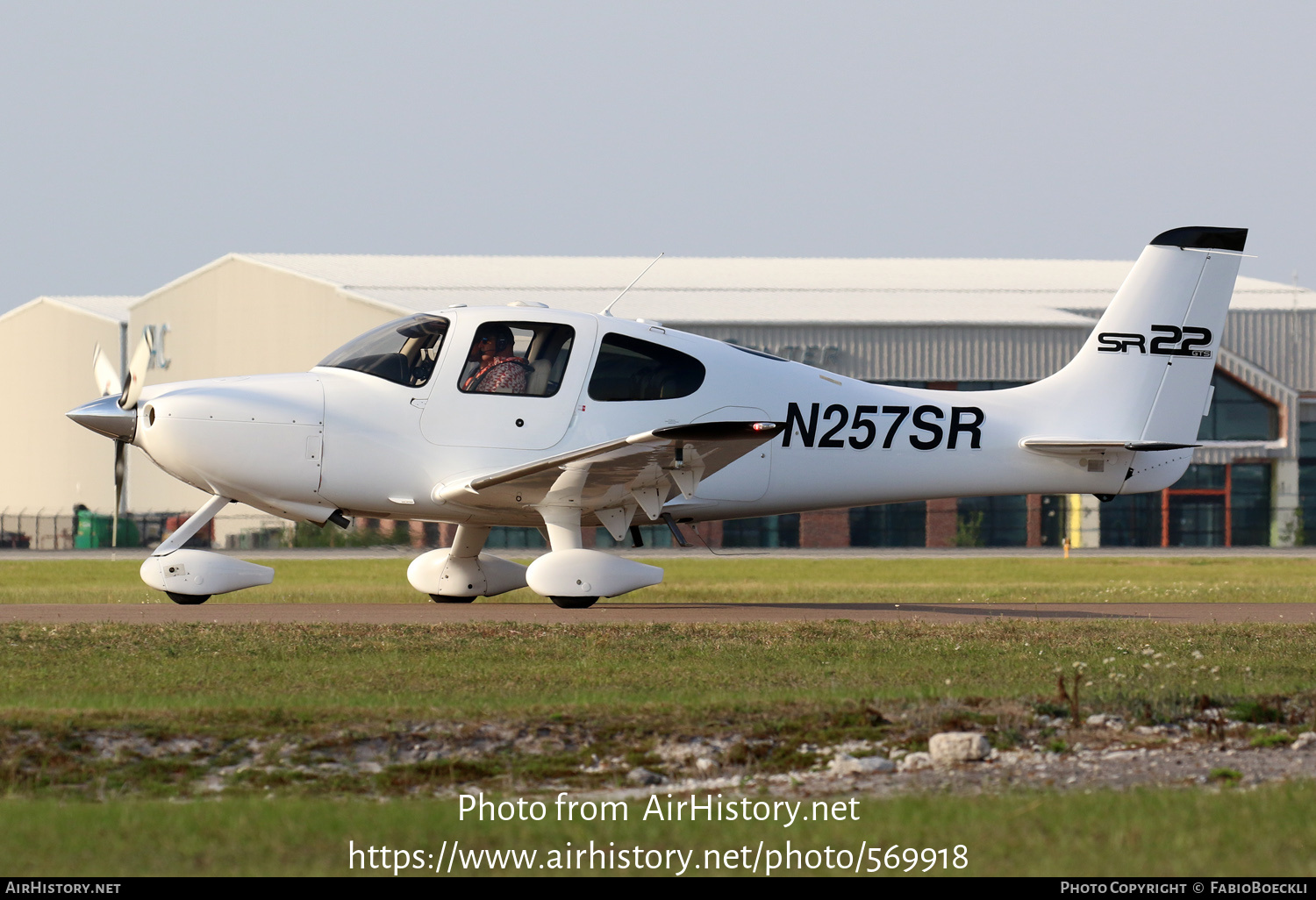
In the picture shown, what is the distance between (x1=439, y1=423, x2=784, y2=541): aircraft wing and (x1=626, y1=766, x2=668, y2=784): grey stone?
246 inches

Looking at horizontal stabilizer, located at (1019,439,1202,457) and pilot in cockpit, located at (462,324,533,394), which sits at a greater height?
pilot in cockpit, located at (462,324,533,394)

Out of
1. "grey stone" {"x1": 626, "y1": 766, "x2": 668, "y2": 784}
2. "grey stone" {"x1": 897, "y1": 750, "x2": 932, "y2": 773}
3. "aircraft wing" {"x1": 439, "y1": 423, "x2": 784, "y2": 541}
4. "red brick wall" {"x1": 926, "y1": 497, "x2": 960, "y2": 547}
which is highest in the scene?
"aircraft wing" {"x1": 439, "y1": 423, "x2": 784, "y2": 541}

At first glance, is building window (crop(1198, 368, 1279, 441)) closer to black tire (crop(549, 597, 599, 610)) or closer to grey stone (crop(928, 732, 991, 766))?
black tire (crop(549, 597, 599, 610))

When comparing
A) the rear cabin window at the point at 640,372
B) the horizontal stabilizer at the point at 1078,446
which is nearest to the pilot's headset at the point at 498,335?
the rear cabin window at the point at 640,372

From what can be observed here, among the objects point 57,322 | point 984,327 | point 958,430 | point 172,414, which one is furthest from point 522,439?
point 57,322

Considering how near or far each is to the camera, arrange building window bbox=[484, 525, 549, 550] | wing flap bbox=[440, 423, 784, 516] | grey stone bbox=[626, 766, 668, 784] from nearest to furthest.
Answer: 1. grey stone bbox=[626, 766, 668, 784]
2. wing flap bbox=[440, 423, 784, 516]
3. building window bbox=[484, 525, 549, 550]

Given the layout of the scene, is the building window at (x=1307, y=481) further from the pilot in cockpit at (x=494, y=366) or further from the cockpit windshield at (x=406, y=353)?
the cockpit windshield at (x=406, y=353)

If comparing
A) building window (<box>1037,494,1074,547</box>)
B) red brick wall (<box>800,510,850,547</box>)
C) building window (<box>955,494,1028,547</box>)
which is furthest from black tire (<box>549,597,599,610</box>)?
building window (<box>1037,494,1074,547</box>)

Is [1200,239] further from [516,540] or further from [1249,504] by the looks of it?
[1249,504]

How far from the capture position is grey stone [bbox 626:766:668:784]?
658cm

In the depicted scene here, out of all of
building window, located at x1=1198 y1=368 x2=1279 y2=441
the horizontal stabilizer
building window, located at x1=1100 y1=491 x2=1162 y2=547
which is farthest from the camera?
building window, located at x1=1100 y1=491 x2=1162 y2=547

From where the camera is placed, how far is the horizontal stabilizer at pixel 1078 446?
16.3 meters

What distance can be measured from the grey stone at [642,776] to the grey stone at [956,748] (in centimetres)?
135

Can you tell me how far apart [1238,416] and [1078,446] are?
118ft
